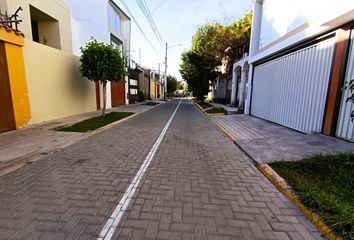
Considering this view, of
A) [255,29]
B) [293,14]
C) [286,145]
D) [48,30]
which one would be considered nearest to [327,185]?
[286,145]

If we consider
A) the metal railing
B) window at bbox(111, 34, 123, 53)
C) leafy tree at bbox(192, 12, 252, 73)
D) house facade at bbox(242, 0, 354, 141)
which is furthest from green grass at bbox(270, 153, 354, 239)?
leafy tree at bbox(192, 12, 252, 73)

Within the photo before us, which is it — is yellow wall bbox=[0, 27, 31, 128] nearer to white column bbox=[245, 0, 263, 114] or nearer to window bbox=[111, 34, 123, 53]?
window bbox=[111, 34, 123, 53]

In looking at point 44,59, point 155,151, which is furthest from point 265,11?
point 44,59

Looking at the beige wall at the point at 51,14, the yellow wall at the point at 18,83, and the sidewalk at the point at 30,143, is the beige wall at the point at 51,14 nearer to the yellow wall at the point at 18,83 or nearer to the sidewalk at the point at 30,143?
the yellow wall at the point at 18,83

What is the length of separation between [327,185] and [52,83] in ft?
39.8

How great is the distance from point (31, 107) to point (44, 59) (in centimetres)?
259

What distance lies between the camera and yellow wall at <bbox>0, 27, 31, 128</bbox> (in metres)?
7.86

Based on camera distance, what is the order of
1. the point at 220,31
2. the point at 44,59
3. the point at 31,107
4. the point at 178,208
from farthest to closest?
the point at 220,31 < the point at 44,59 < the point at 31,107 < the point at 178,208

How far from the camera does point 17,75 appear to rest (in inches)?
328

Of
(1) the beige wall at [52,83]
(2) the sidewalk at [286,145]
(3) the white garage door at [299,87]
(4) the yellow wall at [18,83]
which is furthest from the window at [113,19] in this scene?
(2) the sidewalk at [286,145]

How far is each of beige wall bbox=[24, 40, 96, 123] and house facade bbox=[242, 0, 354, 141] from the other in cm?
1156

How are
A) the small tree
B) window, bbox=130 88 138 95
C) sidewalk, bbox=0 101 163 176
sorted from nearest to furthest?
sidewalk, bbox=0 101 163 176 → the small tree → window, bbox=130 88 138 95

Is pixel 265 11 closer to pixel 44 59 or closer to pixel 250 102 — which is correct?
pixel 250 102

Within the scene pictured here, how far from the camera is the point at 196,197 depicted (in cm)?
346
